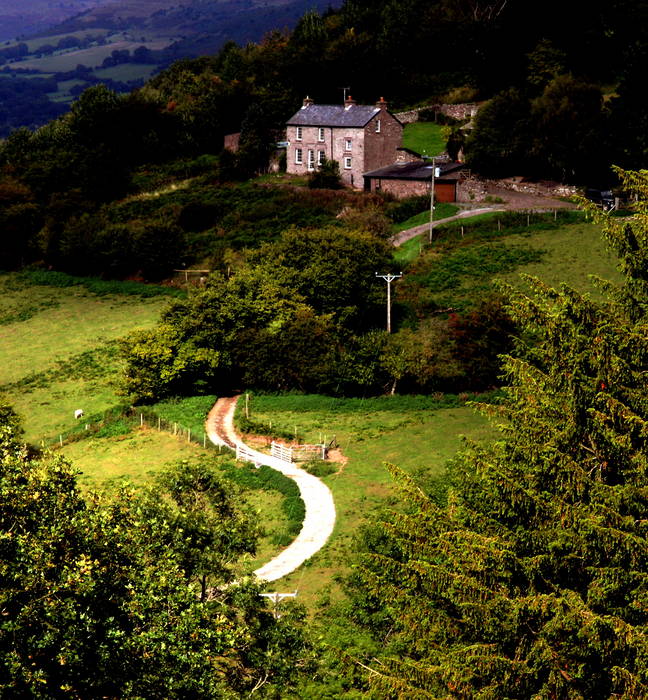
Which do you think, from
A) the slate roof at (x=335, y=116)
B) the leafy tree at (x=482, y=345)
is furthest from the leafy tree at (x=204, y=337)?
the slate roof at (x=335, y=116)

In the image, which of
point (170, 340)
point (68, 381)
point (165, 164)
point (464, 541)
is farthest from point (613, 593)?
point (165, 164)

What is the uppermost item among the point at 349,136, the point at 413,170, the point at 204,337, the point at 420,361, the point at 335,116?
the point at 335,116

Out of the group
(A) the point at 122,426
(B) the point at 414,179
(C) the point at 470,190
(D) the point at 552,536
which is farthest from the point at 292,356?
(D) the point at 552,536

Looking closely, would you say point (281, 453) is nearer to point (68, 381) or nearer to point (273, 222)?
point (68, 381)

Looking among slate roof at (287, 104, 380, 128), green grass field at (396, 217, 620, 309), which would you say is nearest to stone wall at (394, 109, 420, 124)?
slate roof at (287, 104, 380, 128)

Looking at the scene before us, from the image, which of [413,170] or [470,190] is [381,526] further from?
[413,170]
